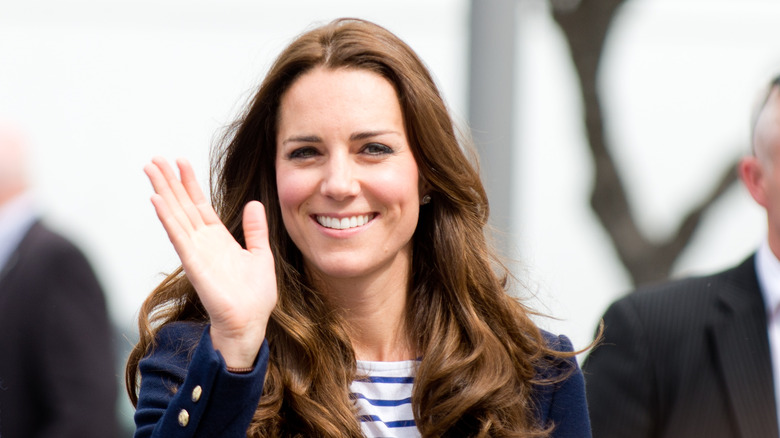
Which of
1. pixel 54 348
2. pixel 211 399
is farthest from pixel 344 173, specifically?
pixel 54 348

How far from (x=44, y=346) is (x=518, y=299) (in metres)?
1.63

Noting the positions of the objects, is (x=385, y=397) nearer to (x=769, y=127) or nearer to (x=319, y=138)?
(x=319, y=138)

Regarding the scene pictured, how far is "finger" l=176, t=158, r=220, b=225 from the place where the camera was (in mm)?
2488

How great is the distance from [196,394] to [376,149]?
30.4 inches

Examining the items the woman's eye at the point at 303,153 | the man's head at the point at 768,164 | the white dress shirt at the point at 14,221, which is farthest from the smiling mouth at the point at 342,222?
the white dress shirt at the point at 14,221

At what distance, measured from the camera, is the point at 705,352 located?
3389 mm

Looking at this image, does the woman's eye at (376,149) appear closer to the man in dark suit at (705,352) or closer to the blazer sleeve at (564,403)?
the blazer sleeve at (564,403)

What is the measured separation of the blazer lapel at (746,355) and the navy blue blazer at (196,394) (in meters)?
0.61

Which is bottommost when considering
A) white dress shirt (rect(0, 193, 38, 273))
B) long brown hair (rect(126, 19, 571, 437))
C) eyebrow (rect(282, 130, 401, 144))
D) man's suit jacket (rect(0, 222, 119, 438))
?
man's suit jacket (rect(0, 222, 119, 438))

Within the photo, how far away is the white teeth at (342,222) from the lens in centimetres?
276

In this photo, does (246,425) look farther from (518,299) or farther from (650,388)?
(650,388)

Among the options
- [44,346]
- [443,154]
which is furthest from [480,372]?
[44,346]

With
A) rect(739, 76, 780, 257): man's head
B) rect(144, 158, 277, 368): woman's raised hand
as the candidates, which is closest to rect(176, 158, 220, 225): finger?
rect(144, 158, 277, 368): woman's raised hand

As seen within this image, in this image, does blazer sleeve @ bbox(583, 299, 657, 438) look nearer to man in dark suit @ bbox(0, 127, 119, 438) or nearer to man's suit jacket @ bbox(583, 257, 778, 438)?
man's suit jacket @ bbox(583, 257, 778, 438)
